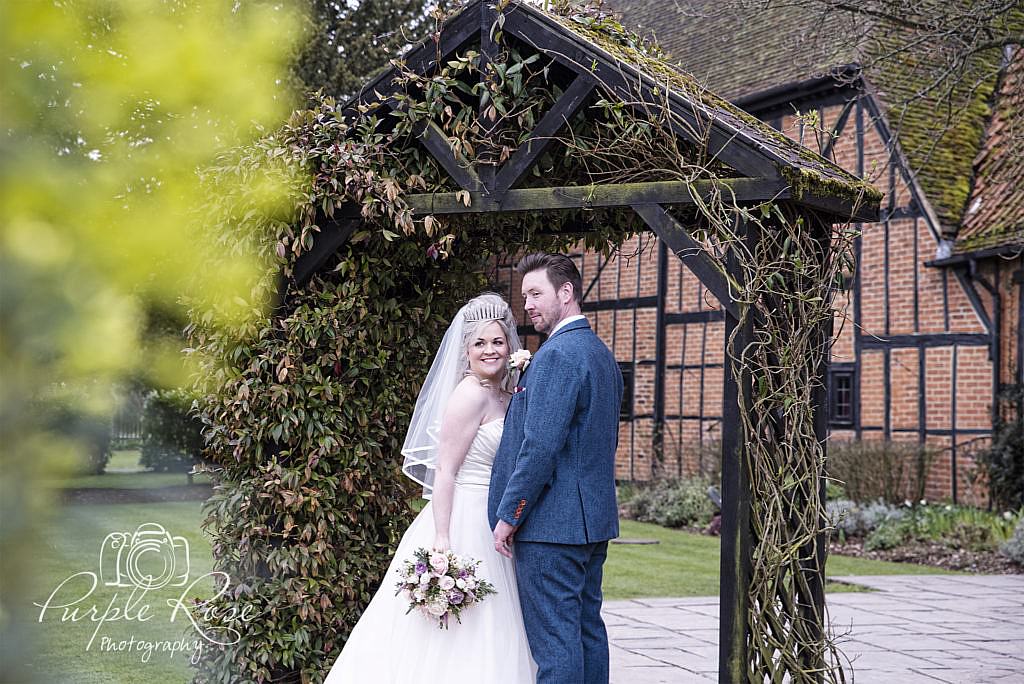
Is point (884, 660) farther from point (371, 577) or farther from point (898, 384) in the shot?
point (898, 384)

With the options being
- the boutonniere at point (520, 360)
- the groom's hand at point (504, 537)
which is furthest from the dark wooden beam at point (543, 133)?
the groom's hand at point (504, 537)

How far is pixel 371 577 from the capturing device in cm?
527

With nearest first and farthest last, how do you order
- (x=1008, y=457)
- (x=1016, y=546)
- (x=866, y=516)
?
1. (x=1016, y=546)
2. (x=1008, y=457)
3. (x=866, y=516)

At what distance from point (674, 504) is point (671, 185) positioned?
10.2 meters

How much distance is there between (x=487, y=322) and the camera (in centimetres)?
434

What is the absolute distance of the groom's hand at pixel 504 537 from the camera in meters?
3.89

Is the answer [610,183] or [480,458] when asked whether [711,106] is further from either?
[480,458]

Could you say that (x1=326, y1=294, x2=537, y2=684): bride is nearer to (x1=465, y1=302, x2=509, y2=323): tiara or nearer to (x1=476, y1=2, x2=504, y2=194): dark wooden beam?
(x1=465, y1=302, x2=509, y2=323): tiara

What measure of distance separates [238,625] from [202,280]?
4394 mm

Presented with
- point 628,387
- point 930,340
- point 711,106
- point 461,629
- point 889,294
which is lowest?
point 461,629

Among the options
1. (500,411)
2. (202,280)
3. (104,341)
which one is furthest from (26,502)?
(500,411)

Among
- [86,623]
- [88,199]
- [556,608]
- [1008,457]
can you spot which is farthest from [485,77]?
[1008,457]

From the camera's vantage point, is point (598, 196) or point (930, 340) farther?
point (930, 340)

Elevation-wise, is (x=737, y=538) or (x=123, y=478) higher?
(x=123, y=478)
